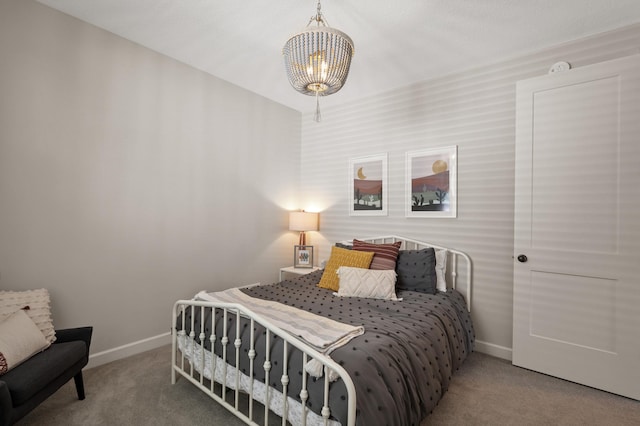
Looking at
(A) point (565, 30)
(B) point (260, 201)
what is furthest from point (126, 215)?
(A) point (565, 30)

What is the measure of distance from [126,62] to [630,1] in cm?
383

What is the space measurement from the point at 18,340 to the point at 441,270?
3.07 m

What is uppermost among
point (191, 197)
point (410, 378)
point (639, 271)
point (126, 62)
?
point (126, 62)

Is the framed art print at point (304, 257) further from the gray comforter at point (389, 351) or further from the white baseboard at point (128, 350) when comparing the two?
the white baseboard at point (128, 350)

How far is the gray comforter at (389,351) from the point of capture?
1.36m

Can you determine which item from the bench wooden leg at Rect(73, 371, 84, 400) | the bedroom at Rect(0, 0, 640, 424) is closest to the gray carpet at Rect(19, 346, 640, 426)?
the bench wooden leg at Rect(73, 371, 84, 400)

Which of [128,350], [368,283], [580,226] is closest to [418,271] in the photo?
[368,283]

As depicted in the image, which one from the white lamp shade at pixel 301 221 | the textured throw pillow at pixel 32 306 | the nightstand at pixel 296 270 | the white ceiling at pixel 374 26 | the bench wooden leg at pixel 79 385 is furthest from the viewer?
the white lamp shade at pixel 301 221

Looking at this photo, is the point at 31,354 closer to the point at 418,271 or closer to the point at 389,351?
the point at 389,351

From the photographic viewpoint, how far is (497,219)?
9.14 ft

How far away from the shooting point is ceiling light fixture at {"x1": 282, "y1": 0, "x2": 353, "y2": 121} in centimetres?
176

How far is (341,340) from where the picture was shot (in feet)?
5.25

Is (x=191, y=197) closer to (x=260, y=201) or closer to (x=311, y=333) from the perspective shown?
(x=260, y=201)

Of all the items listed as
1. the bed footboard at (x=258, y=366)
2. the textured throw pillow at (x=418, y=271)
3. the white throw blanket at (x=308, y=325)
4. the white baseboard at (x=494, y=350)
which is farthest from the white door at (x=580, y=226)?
the bed footboard at (x=258, y=366)
